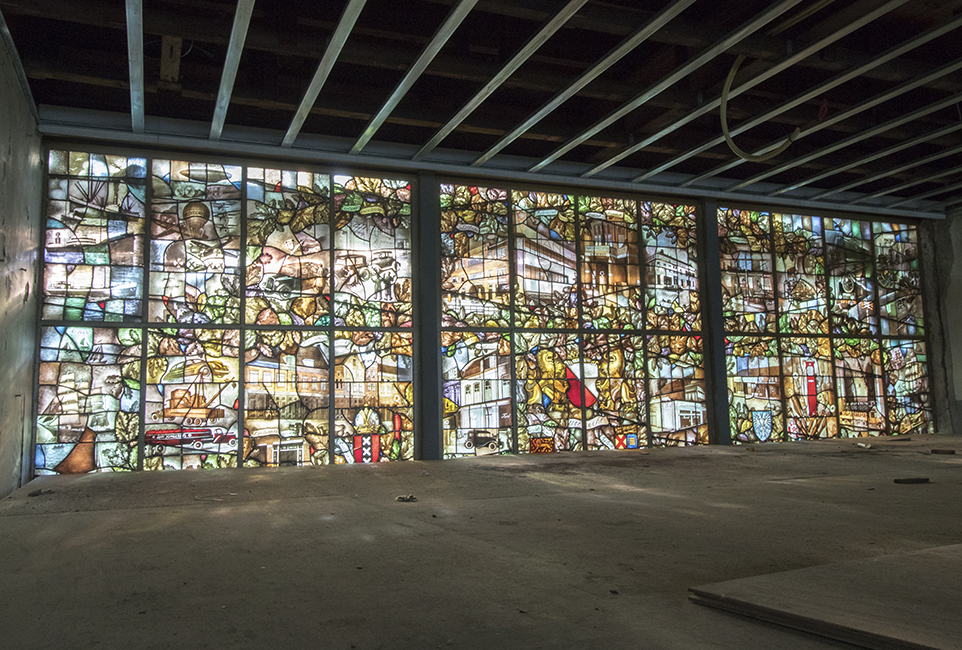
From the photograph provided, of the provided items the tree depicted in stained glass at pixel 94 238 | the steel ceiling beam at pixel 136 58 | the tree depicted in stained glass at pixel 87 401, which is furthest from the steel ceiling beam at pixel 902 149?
the tree depicted in stained glass at pixel 87 401

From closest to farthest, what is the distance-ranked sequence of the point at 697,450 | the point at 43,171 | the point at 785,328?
the point at 43,171
the point at 697,450
the point at 785,328

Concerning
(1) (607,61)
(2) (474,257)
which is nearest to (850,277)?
(2) (474,257)

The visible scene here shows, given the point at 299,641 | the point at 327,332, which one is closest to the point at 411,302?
the point at 327,332

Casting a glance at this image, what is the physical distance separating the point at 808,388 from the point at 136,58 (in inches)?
380

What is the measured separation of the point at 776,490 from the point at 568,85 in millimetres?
4065

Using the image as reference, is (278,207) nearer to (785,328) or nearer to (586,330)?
(586,330)

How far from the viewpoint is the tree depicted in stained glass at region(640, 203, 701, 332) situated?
9367 millimetres

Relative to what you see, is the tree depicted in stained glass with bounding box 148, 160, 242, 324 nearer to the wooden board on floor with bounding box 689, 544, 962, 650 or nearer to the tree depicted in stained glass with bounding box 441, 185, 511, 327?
the tree depicted in stained glass with bounding box 441, 185, 511, 327

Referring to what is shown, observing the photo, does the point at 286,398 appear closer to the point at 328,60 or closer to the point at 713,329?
the point at 328,60

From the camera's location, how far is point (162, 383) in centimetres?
706

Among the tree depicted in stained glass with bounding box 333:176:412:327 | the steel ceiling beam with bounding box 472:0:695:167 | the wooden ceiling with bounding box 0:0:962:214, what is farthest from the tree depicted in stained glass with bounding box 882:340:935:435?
the tree depicted in stained glass with bounding box 333:176:412:327

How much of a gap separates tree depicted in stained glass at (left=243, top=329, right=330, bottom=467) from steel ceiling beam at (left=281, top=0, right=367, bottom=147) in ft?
7.62

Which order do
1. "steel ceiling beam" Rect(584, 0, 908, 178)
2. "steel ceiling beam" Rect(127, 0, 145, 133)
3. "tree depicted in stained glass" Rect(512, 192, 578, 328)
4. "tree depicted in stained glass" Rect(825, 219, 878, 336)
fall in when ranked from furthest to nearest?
1. "tree depicted in stained glass" Rect(825, 219, 878, 336)
2. "tree depicted in stained glass" Rect(512, 192, 578, 328)
3. "steel ceiling beam" Rect(584, 0, 908, 178)
4. "steel ceiling beam" Rect(127, 0, 145, 133)

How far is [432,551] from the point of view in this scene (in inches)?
133
